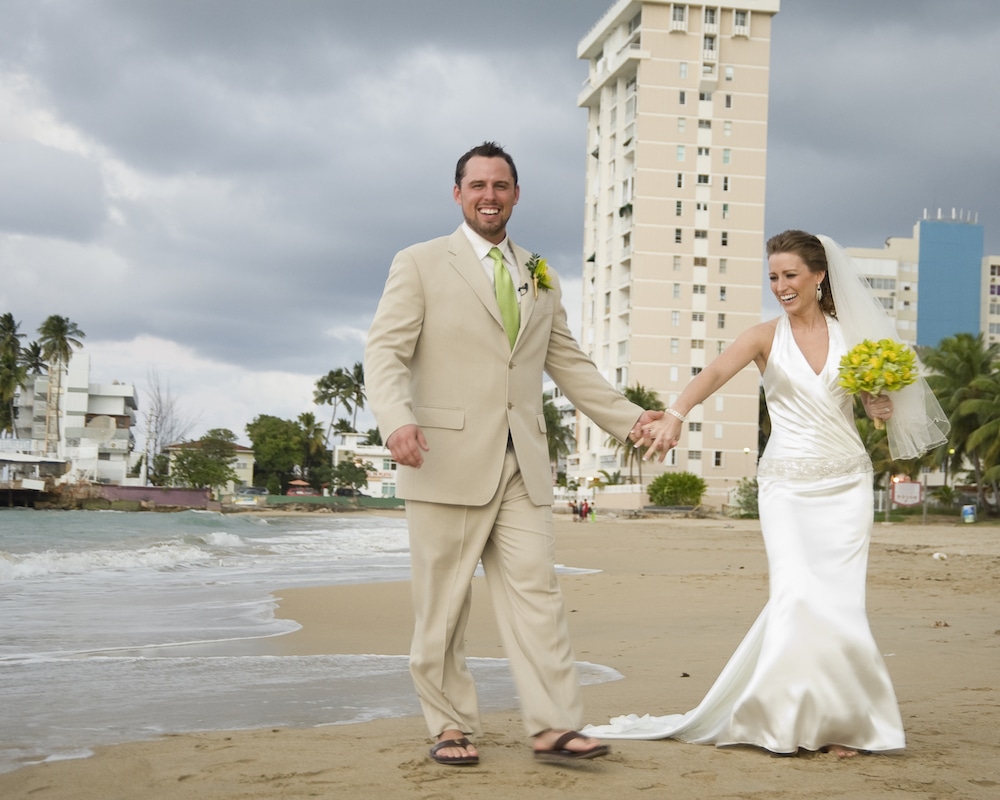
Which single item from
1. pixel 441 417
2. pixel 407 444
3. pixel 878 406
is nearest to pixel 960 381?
pixel 878 406

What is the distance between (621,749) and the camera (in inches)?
168

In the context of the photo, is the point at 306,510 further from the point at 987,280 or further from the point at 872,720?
the point at 872,720

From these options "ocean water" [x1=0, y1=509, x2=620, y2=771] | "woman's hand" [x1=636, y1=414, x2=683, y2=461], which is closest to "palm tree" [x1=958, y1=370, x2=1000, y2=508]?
"ocean water" [x1=0, y1=509, x2=620, y2=771]

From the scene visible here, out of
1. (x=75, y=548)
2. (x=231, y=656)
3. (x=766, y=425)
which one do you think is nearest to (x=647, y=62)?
(x=766, y=425)

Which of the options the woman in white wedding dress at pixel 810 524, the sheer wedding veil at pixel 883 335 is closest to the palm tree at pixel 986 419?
the sheer wedding veil at pixel 883 335

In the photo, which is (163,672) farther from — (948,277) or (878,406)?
(948,277)

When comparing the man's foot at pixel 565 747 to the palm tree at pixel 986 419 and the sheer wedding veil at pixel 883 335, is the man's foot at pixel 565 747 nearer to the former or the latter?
the sheer wedding veil at pixel 883 335

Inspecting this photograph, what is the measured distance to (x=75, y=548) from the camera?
2589 cm

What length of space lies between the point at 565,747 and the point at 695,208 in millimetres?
83596

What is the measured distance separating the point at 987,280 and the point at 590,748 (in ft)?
398

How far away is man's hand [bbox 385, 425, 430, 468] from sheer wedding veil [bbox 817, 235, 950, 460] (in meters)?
1.97

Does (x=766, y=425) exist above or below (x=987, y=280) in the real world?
below

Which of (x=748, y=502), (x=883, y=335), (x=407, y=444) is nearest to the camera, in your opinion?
(x=407, y=444)

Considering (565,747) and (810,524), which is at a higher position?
(810,524)
